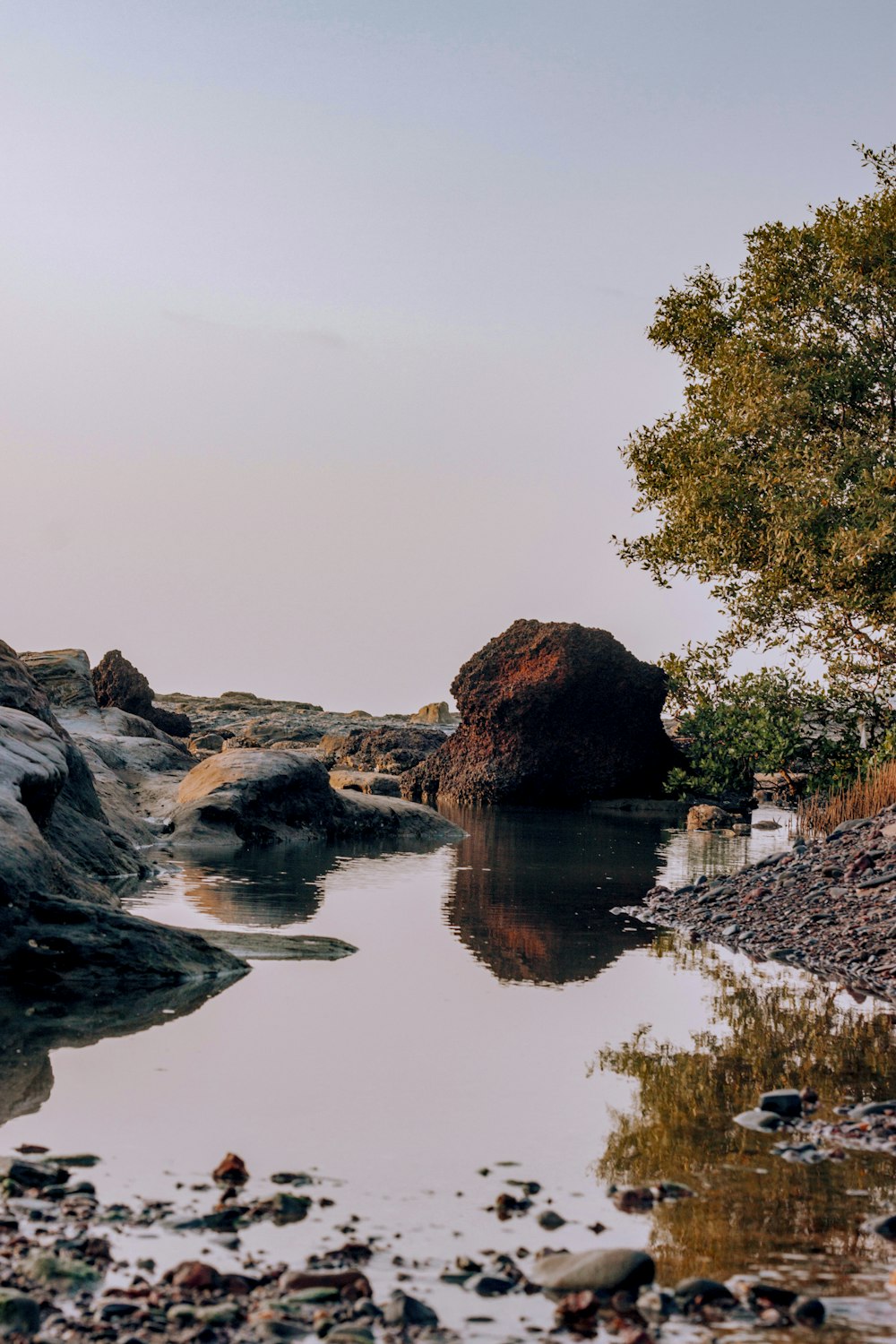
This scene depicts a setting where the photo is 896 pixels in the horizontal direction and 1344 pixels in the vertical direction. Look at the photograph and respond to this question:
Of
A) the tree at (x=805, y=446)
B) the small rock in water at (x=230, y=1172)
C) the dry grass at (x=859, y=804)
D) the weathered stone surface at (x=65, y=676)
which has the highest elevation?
the tree at (x=805, y=446)

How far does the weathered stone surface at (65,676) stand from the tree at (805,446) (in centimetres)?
1708

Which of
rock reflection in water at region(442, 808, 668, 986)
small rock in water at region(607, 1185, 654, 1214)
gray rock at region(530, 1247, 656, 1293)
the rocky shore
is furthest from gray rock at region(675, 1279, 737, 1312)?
rock reflection in water at region(442, 808, 668, 986)

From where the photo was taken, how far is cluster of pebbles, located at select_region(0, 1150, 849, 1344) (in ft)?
13.8

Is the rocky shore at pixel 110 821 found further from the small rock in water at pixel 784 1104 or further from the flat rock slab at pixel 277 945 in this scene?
the small rock in water at pixel 784 1104

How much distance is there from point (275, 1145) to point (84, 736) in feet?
71.4

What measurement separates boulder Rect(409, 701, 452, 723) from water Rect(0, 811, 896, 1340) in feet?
209

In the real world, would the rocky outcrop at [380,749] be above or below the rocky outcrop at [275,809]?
above

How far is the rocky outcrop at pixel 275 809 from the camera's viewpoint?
21562mm

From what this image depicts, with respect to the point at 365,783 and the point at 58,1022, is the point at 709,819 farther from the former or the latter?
the point at 58,1022

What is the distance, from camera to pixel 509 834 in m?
25.6

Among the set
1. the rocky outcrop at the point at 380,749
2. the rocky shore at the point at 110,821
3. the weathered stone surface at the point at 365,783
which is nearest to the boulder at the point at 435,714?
the rocky outcrop at the point at 380,749

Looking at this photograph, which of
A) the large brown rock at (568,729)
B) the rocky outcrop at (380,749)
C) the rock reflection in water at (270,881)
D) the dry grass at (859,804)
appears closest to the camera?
the rock reflection in water at (270,881)

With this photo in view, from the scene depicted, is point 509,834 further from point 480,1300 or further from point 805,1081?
point 480,1300

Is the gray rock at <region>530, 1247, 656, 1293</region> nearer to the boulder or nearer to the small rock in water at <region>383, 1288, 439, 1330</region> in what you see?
the small rock in water at <region>383, 1288, 439, 1330</region>
